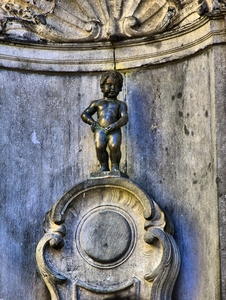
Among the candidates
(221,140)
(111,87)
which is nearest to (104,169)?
(111,87)

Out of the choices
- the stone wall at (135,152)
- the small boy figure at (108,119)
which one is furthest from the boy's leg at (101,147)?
the stone wall at (135,152)

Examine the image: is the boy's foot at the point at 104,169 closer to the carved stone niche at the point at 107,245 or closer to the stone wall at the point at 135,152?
the carved stone niche at the point at 107,245

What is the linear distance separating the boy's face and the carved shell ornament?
0.50 meters

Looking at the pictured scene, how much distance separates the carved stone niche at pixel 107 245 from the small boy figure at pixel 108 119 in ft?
0.74

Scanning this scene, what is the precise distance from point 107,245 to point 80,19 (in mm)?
2018

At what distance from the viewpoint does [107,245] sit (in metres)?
8.25

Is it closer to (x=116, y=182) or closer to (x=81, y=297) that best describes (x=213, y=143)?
(x=116, y=182)

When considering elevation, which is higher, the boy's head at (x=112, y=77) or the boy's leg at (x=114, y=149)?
the boy's head at (x=112, y=77)

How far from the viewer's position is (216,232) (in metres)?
8.03

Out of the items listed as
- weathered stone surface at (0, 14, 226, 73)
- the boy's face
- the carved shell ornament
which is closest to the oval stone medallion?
the boy's face

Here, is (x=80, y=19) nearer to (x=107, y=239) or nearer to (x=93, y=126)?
(x=93, y=126)

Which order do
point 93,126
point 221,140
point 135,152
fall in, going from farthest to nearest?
point 135,152 < point 93,126 < point 221,140

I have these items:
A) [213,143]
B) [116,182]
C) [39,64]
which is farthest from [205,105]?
[39,64]

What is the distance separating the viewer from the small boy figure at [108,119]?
8.44m
